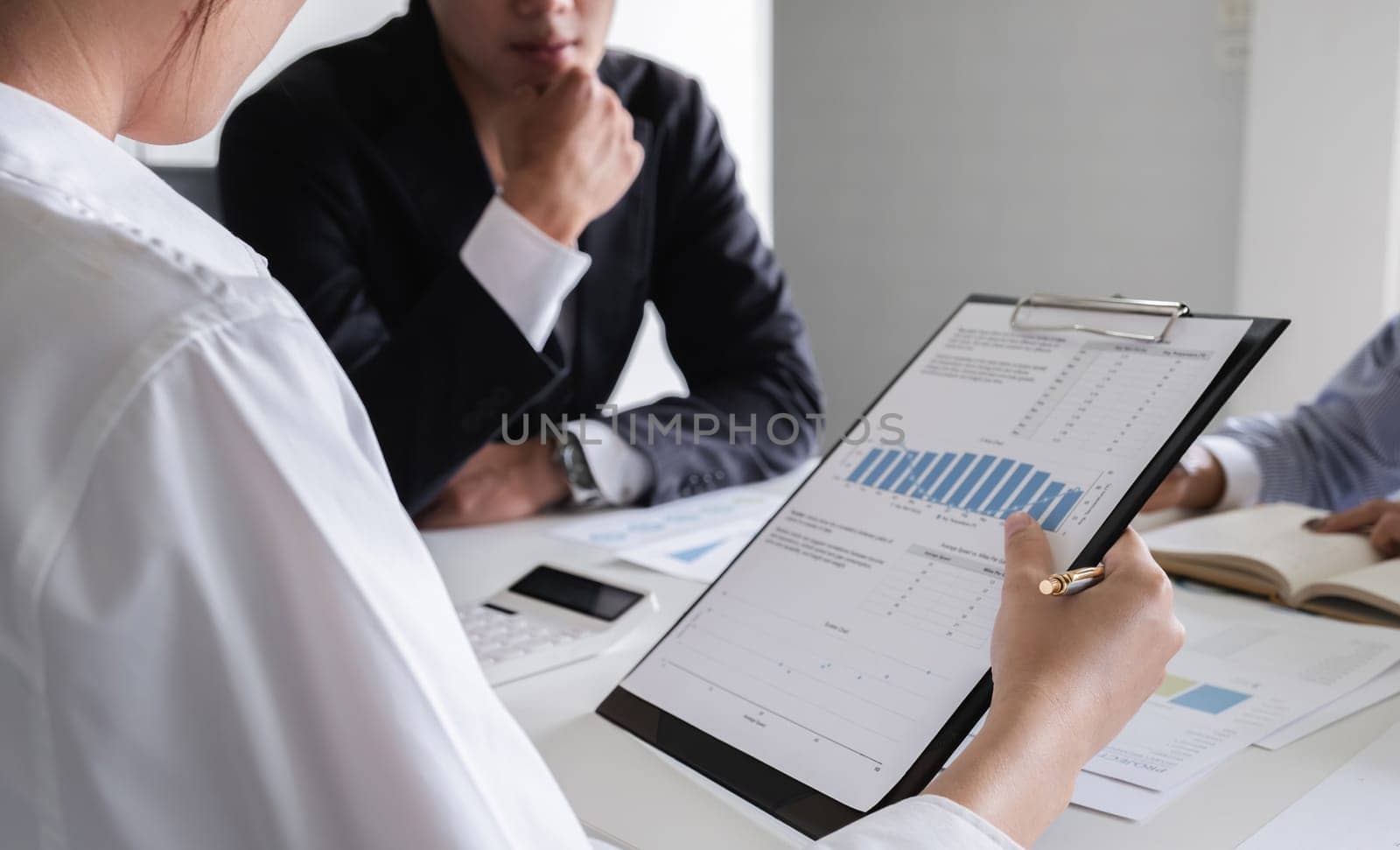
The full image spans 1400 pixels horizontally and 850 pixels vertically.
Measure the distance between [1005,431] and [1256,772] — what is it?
224 mm

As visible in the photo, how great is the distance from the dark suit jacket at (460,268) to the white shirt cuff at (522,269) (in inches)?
1.3

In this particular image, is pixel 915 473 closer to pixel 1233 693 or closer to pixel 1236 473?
pixel 1233 693

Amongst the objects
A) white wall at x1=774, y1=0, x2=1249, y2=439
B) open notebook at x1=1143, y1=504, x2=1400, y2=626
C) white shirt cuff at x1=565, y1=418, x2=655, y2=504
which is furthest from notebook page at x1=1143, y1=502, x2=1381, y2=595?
white wall at x1=774, y1=0, x2=1249, y2=439

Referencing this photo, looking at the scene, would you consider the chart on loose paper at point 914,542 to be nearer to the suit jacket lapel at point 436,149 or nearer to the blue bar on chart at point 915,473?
the blue bar on chart at point 915,473

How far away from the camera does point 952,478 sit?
695 mm

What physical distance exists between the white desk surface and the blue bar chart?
0.15 metres

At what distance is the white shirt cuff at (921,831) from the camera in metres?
0.46

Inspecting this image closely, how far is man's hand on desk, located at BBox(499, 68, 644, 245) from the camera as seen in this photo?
121 cm

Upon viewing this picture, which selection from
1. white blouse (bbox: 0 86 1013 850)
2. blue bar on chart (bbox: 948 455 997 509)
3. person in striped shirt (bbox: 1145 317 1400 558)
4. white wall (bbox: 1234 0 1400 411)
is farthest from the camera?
white wall (bbox: 1234 0 1400 411)

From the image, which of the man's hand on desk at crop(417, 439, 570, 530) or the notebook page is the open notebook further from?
the man's hand on desk at crop(417, 439, 570, 530)

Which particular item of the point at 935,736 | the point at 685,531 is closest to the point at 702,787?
the point at 935,736

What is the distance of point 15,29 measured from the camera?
0.39m

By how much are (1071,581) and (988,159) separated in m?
2.65

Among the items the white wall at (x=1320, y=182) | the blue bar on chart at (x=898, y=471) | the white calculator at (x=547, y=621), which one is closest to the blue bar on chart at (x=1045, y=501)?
the blue bar on chart at (x=898, y=471)
